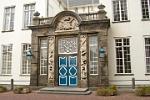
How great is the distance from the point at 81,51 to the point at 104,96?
17.3ft

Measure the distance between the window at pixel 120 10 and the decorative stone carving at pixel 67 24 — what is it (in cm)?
395

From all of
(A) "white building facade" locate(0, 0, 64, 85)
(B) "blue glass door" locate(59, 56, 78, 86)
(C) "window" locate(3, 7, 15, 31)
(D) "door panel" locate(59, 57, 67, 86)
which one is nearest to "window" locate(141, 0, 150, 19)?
(B) "blue glass door" locate(59, 56, 78, 86)

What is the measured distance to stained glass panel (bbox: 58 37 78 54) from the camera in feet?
68.4

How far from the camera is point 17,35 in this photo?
24.7 m

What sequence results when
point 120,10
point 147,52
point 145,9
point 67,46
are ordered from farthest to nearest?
1. point 120,10
2. point 145,9
3. point 67,46
4. point 147,52

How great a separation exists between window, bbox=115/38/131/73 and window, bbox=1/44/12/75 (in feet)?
37.3

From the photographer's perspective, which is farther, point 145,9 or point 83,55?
point 145,9

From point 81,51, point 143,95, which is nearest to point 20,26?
point 81,51

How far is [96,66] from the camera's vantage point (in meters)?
19.8

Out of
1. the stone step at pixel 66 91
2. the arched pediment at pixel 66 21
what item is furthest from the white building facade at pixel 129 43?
the stone step at pixel 66 91

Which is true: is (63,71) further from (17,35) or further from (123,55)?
(17,35)

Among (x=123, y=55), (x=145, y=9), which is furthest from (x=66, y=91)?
(x=145, y=9)

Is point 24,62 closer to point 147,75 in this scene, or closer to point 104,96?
point 104,96

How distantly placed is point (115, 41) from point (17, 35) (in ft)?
34.4
